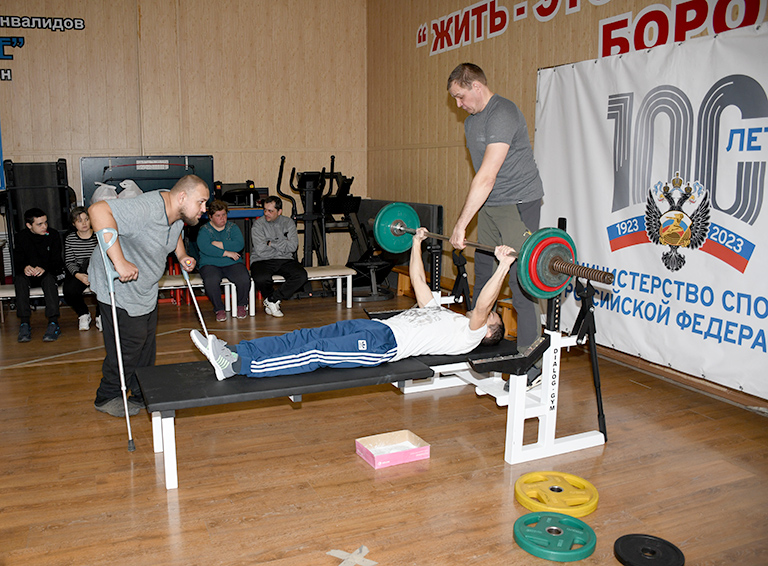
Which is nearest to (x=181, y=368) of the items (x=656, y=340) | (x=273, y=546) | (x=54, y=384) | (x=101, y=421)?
(x=101, y=421)

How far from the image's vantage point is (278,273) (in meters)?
6.09

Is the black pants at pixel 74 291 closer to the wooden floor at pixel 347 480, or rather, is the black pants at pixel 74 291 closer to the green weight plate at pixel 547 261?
the wooden floor at pixel 347 480

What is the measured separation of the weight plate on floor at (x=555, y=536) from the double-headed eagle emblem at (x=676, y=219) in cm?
208

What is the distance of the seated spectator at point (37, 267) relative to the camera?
510cm

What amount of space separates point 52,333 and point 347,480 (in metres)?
3.22

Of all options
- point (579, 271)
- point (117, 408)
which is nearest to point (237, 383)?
point (117, 408)

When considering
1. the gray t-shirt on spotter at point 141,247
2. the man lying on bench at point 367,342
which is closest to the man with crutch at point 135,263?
the gray t-shirt on spotter at point 141,247

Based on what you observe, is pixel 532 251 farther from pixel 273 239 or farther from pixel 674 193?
pixel 273 239

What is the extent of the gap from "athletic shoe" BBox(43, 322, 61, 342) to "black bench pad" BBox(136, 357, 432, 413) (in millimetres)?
2387

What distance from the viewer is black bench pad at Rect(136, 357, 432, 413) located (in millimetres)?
2650

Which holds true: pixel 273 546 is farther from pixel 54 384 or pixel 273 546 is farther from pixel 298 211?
pixel 298 211

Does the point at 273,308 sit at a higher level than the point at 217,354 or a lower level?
lower

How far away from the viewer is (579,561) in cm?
228

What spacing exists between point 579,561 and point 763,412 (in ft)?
6.25
